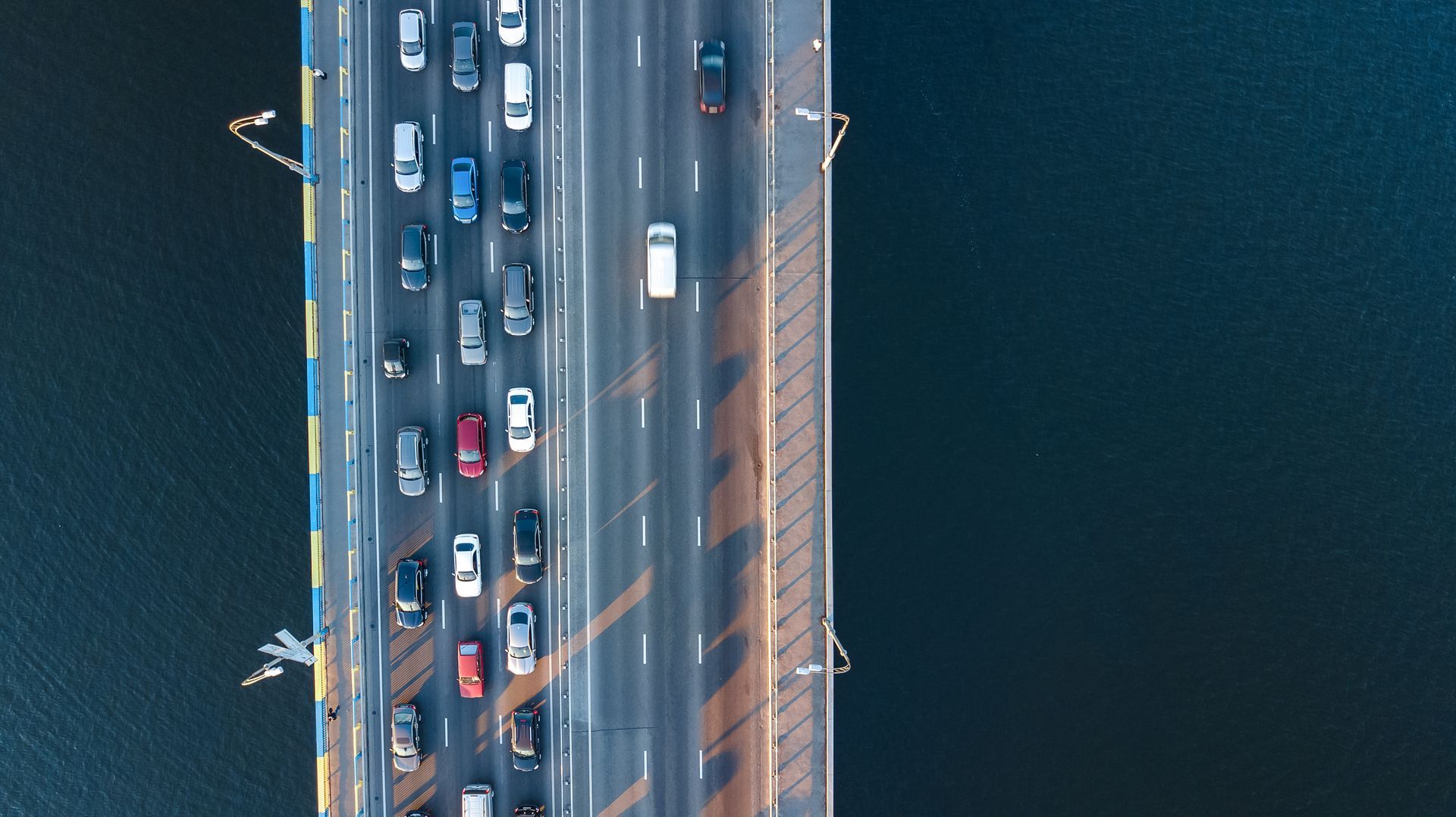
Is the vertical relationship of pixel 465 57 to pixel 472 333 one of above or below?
above

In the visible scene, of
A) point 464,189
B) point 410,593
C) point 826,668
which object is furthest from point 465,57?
point 826,668

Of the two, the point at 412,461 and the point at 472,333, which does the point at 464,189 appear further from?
the point at 412,461

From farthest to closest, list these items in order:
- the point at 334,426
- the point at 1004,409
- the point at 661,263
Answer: the point at 1004,409, the point at 334,426, the point at 661,263

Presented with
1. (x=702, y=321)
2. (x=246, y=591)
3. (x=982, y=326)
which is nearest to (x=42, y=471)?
(x=246, y=591)

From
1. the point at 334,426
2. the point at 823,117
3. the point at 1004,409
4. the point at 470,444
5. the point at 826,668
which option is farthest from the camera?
the point at 1004,409

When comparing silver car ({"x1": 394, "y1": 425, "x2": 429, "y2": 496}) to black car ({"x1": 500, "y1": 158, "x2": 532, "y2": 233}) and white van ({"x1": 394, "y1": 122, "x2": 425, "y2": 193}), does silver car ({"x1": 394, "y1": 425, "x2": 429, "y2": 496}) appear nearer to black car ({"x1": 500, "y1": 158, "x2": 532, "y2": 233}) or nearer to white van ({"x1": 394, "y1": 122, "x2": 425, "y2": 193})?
black car ({"x1": 500, "y1": 158, "x2": 532, "y2": 233})

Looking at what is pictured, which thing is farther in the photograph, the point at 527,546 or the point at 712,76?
the point at 527,546

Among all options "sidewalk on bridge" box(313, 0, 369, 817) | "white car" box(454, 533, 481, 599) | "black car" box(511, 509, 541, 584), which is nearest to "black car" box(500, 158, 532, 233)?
"sidewalk on bridge" box(313, 0, 369, 817)
